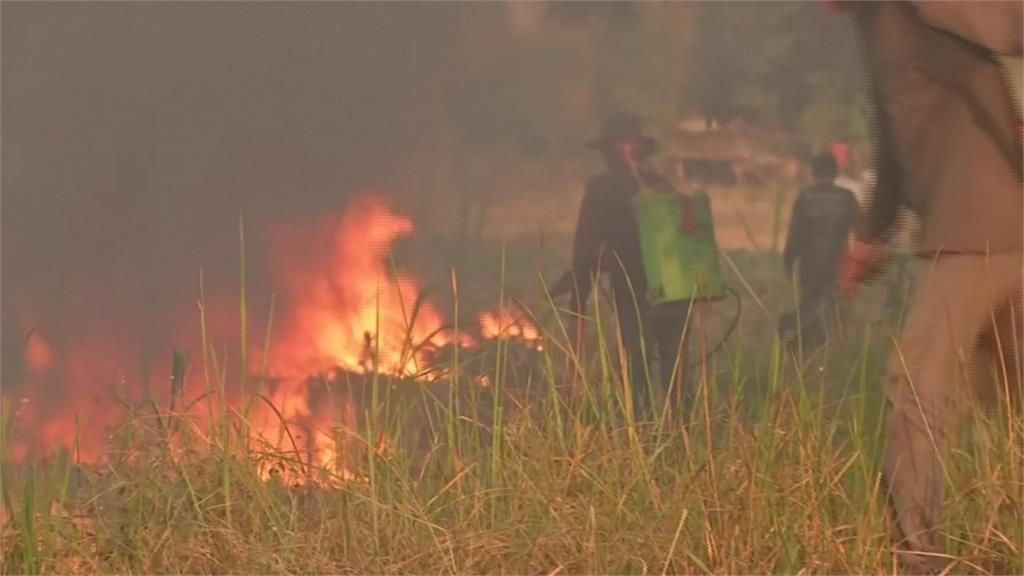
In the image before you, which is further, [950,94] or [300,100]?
[300,100]

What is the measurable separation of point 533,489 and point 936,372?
1078 millimetres

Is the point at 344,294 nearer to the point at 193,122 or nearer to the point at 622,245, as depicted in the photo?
the point at 193,122

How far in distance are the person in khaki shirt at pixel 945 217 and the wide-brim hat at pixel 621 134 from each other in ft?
2.32

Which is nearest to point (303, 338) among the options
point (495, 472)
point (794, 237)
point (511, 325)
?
point (511, 325)

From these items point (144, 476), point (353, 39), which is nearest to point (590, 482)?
point (144, 476)

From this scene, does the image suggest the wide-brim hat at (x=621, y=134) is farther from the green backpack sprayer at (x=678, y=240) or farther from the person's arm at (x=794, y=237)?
the person's arm at (x=794, y=237)

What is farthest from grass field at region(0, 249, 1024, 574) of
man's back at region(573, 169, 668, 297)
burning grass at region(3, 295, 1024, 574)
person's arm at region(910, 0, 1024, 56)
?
→ person's arm at region(910, 0, 1024, 56)

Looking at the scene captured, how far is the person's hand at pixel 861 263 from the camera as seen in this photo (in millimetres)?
4609

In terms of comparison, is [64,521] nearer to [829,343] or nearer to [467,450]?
[467,450]

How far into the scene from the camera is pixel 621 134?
185 inches

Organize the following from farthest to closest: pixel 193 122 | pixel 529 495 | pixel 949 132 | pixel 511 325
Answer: pixel 193 122 → pixel 511 325 → pixel 949 132 → pixel 529 495

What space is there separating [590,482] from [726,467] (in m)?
0.36

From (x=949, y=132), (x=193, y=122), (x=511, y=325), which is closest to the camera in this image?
(x=949, y=132)

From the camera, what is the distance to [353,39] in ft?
15.4
